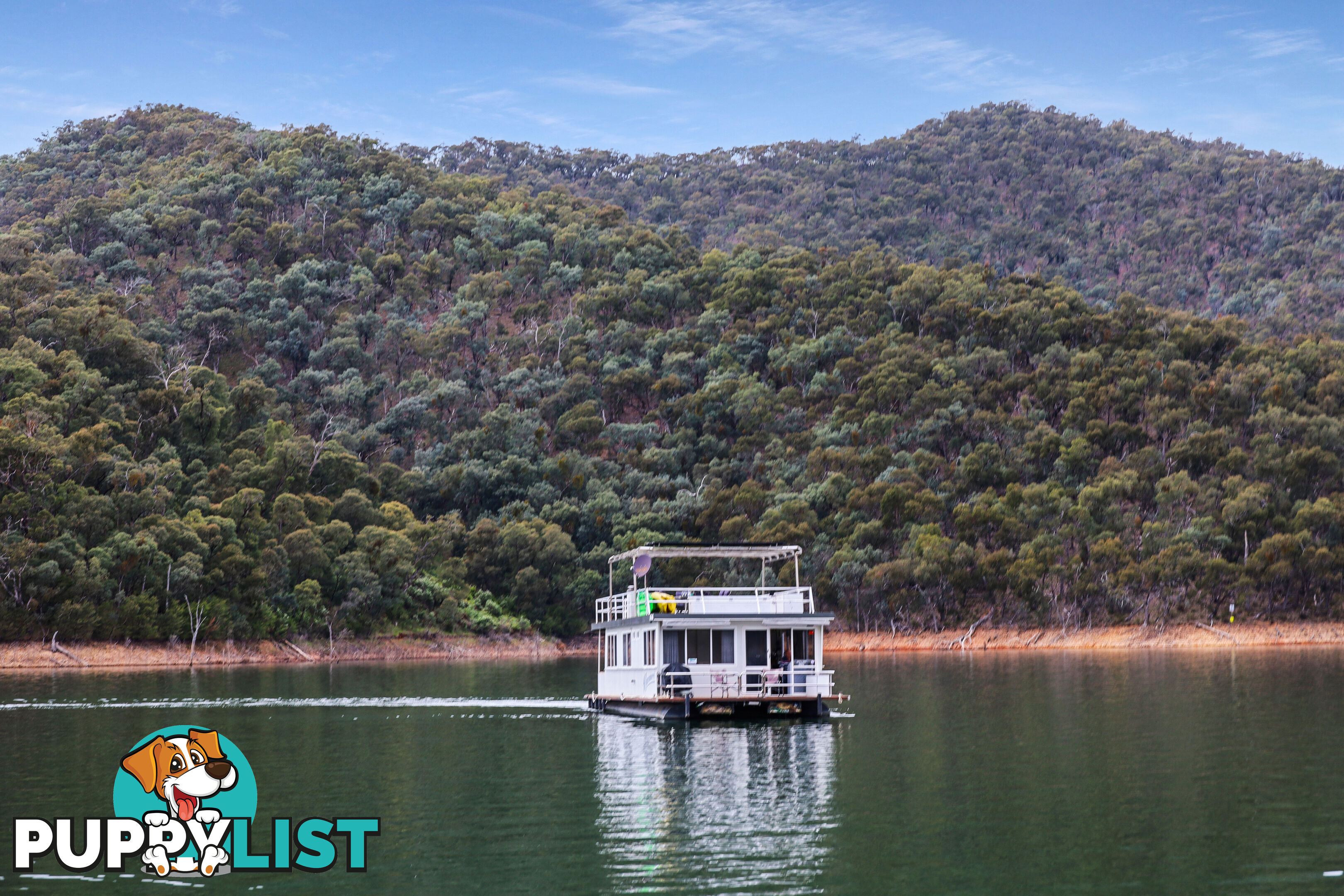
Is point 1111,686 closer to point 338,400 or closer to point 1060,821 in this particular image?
point 1060,821

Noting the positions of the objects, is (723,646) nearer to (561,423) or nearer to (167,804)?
(167,804)

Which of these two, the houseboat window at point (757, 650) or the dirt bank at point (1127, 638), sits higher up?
the houseboat window at point (757, 650)

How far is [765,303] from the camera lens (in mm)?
136125

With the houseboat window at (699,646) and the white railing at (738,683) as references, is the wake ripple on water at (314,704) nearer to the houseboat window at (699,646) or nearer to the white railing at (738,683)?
the white railing at (738,683)

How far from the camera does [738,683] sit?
43.2 meters

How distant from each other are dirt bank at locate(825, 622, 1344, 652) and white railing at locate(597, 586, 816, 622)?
51.4 m

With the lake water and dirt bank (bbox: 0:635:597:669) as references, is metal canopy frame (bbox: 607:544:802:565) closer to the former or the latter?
the lake water

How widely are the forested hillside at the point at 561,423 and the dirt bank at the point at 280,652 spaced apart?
1.27 meters

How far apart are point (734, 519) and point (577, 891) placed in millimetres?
83787

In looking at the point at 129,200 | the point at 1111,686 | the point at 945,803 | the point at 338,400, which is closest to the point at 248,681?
the point at 1111,686

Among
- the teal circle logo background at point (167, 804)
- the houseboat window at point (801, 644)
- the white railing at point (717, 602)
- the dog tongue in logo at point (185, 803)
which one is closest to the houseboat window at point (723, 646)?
the white railing at point (717, 602)

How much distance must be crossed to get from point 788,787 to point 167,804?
15076 millimetres

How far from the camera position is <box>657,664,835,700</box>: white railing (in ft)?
141

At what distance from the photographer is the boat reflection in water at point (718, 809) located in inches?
786
